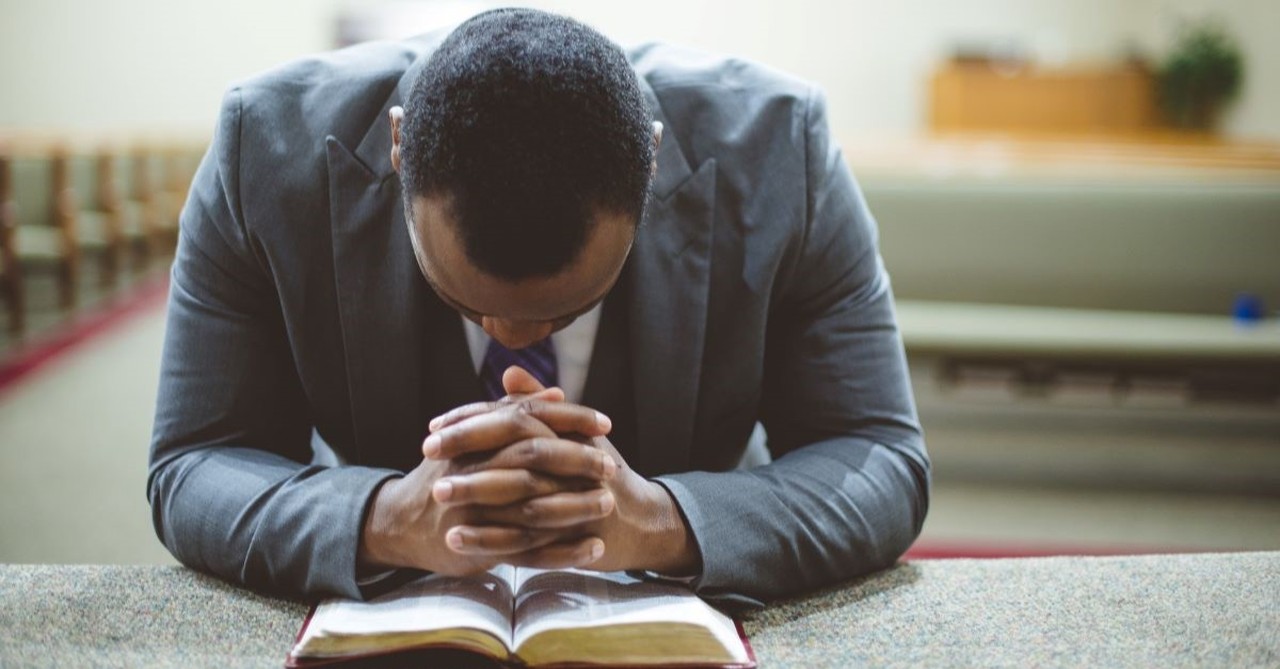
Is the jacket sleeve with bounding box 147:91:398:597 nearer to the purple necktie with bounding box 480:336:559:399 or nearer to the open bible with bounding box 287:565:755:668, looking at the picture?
the open bible with bounding box 287:565:755:668

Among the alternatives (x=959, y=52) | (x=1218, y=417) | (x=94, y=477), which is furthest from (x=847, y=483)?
(x=959, y=52)

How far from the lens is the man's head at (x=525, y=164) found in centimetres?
73

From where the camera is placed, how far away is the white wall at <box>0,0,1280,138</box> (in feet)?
31.6

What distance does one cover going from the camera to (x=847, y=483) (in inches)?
38.0

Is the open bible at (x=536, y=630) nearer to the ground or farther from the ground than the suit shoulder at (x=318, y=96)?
nearer to the ground

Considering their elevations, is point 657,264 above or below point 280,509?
above

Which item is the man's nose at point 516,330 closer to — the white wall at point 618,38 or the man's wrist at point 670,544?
the man's wrist at point 670,544

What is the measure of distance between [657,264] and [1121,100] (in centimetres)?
896

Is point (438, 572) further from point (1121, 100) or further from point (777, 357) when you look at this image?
point (1121, 100)

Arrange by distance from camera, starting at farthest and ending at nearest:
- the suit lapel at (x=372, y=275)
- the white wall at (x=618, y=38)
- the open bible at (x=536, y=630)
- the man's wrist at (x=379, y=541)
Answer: the white wall at (x=618, y=38) < the suit lapel at (x=372, y=275) < the man's wrist at (x=379, y=541) < the open bible at (x=536, y=630)

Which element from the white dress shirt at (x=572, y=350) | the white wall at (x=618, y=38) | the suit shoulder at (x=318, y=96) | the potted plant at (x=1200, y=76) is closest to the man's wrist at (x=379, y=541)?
the white dress shirt at (x=572, y=350)

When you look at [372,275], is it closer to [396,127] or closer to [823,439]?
[396,127]

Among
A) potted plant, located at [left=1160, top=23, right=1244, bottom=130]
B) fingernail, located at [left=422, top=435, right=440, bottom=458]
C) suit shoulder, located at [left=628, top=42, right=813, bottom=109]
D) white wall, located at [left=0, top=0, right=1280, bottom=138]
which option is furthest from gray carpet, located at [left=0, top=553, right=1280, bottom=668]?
white wall, located at [left=0, top=0, right=1280, bottom=138]

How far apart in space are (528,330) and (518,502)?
15cm
